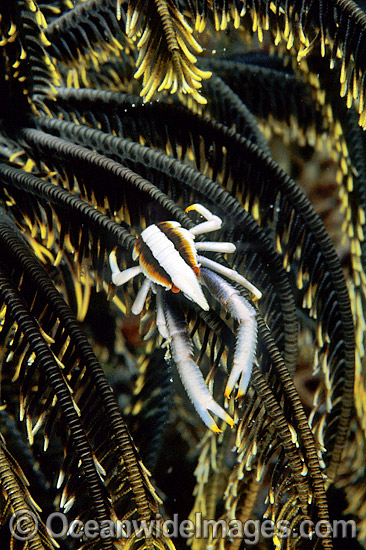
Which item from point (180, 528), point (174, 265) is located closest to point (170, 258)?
point (174, 265)

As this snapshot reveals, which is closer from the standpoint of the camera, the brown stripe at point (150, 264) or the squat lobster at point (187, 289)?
the squat lobster at point (187, 289)

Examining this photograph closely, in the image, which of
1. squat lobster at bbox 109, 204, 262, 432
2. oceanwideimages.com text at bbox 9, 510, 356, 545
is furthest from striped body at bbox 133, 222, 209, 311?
oceanwideimages.com text at bbox 9, 510, 356, 545

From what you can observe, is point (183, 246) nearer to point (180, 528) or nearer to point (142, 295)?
point (142, 295)

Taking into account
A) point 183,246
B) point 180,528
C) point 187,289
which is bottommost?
point 180,528

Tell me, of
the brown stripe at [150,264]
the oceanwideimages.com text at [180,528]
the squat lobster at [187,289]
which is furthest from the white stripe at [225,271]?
the oceanwideimages.com text at [180,528]

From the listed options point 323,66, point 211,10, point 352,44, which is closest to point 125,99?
point 211,10

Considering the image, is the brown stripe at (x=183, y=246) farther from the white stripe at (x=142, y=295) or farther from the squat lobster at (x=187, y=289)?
the white stripe at (x=142, y=295)

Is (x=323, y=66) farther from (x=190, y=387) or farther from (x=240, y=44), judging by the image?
(x=190, y=387)

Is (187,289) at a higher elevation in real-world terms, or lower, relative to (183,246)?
lower
